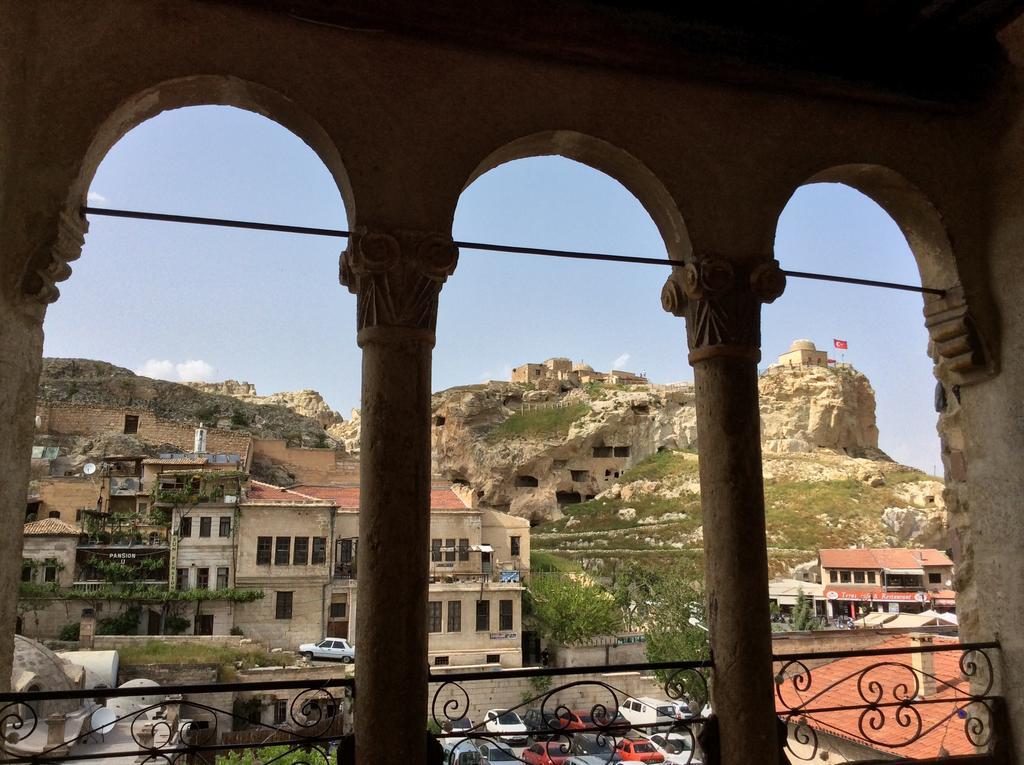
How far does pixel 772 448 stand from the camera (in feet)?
266

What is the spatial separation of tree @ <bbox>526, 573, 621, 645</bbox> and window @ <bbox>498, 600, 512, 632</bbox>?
16.9 ft

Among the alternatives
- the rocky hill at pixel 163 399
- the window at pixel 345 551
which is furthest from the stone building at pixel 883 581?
the rocky hill at pixel 163 399

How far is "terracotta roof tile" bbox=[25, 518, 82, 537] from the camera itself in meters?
30.2

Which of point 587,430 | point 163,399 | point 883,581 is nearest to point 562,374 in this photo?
point 587,430

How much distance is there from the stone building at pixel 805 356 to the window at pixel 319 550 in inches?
2893

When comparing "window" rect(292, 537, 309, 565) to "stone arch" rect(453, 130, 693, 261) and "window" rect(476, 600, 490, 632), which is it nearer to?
"window" rect(476, 600, 490, 632)

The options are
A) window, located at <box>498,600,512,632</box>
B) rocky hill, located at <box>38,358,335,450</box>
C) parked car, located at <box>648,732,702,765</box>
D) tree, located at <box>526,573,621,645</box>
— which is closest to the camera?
parked car, located at <box>648,732,702,765</box>

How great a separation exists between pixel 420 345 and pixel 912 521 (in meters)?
65.1

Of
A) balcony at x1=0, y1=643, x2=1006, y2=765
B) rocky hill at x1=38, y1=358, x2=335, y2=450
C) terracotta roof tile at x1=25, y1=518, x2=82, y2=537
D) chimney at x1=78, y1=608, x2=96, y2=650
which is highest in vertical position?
rocky hill at x1=38, y1=358, x2=335, y2=450

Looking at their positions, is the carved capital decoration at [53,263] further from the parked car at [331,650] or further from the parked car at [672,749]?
the parked car at [331,650]

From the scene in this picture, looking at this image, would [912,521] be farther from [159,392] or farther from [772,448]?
[159,392]

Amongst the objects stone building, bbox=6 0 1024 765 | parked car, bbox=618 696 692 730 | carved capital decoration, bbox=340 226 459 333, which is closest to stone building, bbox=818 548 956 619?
parked car, bbox=618 696 692 730

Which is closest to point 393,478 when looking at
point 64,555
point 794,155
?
point 794,155

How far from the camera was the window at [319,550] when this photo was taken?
28109mm
